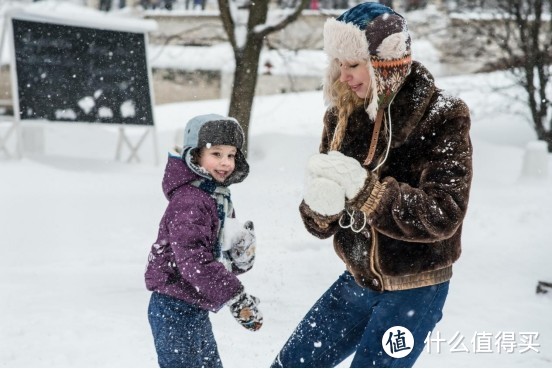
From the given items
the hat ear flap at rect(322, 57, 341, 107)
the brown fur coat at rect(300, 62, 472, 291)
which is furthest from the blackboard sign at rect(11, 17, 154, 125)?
the brown fur coat at rect(300, 62, 472, 291)

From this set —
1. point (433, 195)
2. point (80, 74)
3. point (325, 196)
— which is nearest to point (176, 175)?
point (325, 196)

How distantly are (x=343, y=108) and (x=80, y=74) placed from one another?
934 cm

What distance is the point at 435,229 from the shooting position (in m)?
2.43

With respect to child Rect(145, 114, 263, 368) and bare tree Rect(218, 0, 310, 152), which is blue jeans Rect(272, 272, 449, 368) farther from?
bare tree Rect(218, 0, 310, 152)

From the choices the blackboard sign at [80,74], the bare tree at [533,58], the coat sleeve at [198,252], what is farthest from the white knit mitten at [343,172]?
the bare tree at [533,58]

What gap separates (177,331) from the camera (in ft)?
10.3

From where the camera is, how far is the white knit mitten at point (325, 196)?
8.01 feet

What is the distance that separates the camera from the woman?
2.45 m

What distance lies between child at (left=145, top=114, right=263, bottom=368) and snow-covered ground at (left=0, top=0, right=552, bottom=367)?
5.27 feet

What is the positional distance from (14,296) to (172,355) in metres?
3.19

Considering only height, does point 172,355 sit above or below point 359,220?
below

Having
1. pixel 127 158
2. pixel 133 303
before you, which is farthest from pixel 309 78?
pixel 133 303

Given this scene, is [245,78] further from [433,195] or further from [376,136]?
[433,195]

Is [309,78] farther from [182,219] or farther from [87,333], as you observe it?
[182,219]
